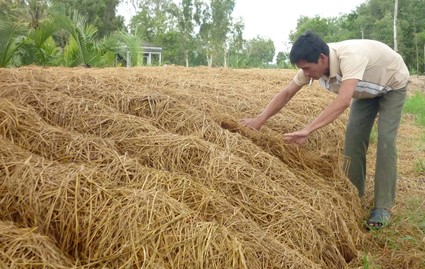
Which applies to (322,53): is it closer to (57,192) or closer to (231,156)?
(231,156)

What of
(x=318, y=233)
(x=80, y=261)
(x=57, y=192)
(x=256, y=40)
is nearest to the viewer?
(x=80, y=261)

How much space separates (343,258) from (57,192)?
1.74m

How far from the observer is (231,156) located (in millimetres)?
3391

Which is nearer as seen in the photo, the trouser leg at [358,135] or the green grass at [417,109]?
the trouser leg at [358,135]

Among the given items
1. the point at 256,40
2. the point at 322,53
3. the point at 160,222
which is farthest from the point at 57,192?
the point at 256,40

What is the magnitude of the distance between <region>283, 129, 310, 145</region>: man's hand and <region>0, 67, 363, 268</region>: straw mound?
0.30 ft

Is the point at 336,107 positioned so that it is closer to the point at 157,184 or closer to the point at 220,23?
the point at 157,184

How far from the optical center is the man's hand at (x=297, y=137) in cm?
372

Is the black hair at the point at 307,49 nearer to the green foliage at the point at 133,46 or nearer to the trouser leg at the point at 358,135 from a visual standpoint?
the trouser leg at the point at 358,135

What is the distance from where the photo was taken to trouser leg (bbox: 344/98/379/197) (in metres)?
4.41

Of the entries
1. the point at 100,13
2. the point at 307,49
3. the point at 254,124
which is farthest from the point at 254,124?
the point at 100,13

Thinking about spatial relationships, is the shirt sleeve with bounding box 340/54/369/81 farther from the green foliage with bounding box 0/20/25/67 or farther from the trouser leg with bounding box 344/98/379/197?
the green foliage with bounding box 0/20/25/67

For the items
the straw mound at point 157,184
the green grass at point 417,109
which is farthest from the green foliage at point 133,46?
the straw mound at point 157,184

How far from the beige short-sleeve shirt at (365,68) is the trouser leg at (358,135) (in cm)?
24
